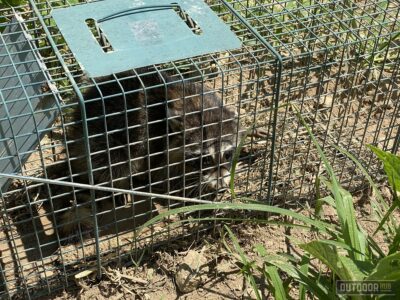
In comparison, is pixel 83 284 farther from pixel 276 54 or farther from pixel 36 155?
pixel 276 54

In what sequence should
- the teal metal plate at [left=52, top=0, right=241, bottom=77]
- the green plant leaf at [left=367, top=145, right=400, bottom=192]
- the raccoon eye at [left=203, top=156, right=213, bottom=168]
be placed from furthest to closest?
the raccoon eye at [left=203, top=156, right=213, bottom=168] → the teal metal plate at [left=52, top=0, right=241, bottom=77] → the green plant leaf at [left=367, top=145, right=400, bottom=192]

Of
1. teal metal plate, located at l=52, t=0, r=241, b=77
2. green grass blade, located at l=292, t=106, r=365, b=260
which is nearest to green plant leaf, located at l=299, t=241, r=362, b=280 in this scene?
green grass blade, located at l=292, t=106, r=365, b=260

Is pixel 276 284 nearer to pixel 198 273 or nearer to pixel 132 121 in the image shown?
pixel 198 273

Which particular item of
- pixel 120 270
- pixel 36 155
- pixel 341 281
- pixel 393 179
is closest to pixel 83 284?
pixel 120 270

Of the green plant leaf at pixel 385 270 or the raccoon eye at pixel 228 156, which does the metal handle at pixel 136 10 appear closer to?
the raccoon eye at pixel 228 156

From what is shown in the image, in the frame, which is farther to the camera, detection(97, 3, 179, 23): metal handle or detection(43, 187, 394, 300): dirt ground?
detection(43, 187, 394, 300): dirt ground

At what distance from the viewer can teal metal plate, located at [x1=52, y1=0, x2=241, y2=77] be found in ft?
9.85

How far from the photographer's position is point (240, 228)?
12.5 feet

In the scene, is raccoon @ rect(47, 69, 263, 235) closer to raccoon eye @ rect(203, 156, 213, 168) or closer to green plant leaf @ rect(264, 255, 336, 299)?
raccoon eye @ rect(203, 156, 213, 168)

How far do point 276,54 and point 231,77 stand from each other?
1.52 m

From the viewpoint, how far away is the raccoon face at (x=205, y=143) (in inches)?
139

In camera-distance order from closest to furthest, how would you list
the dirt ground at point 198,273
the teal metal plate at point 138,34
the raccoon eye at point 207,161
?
the teal metal plate at point 138,34 → the dirt ground at point 198,273 → the raccoon eye at point 207,161

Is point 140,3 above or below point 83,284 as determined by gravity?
above

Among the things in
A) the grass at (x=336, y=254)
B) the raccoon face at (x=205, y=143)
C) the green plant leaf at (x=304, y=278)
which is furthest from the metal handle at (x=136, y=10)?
the green plant leaf at (x=304, y=278)
